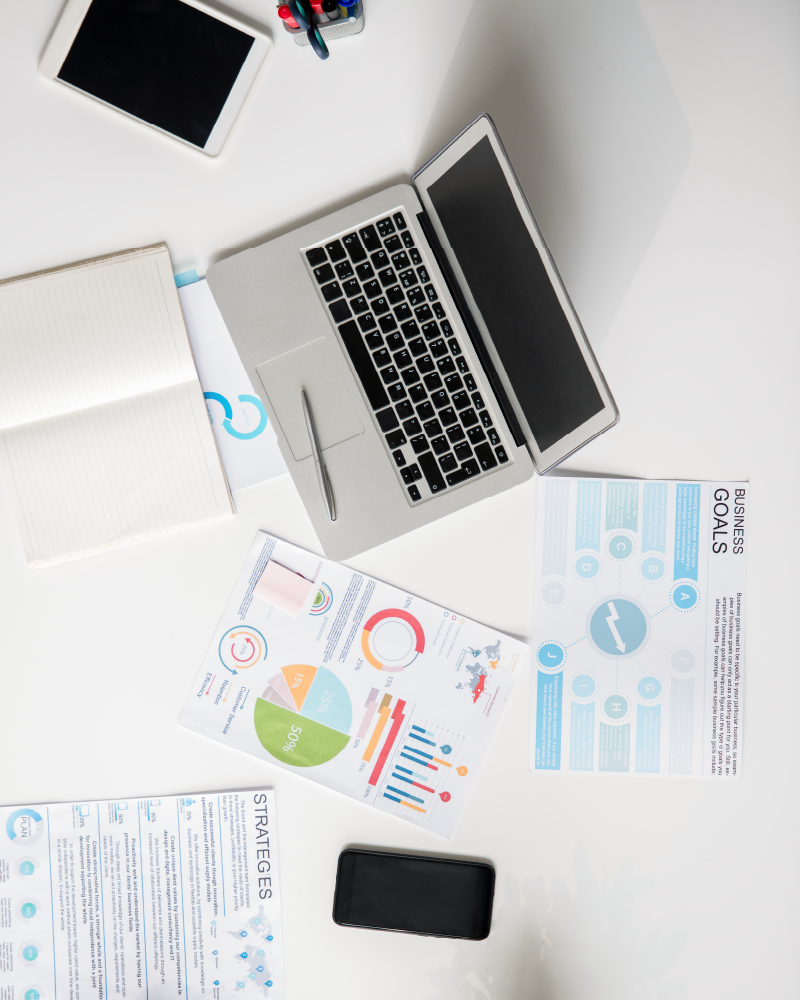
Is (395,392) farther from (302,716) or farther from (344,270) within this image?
(302,716)

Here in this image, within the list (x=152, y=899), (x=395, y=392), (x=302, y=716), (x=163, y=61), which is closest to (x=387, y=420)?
(x=395, y=392)

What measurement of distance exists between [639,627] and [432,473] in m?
0.32

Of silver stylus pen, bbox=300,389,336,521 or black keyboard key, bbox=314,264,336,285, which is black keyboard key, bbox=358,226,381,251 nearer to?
black keyboard key, bbox=314,264,336,285

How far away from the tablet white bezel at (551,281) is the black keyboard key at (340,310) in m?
0.13

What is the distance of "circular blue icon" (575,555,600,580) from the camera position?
2.60 feet

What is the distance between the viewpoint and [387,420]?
72 cm

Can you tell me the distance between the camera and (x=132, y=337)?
2.48ft

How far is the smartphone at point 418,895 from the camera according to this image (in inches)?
A: 30.8

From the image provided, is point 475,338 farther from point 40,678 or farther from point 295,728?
point 40,678

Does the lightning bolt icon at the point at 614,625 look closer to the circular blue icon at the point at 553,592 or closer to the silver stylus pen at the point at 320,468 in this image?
the circular blue icon at the point at 553,592

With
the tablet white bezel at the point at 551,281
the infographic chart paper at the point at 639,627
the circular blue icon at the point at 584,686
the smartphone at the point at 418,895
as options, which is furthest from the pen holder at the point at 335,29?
the smartphone at the point at 418,895

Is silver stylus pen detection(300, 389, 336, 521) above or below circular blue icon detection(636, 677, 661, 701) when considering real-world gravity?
above

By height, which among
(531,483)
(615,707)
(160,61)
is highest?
(160,61)

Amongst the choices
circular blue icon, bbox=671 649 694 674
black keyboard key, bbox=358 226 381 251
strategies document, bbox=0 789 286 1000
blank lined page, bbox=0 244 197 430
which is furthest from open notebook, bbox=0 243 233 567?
circular blue icon, bbox=671 649 694 674
